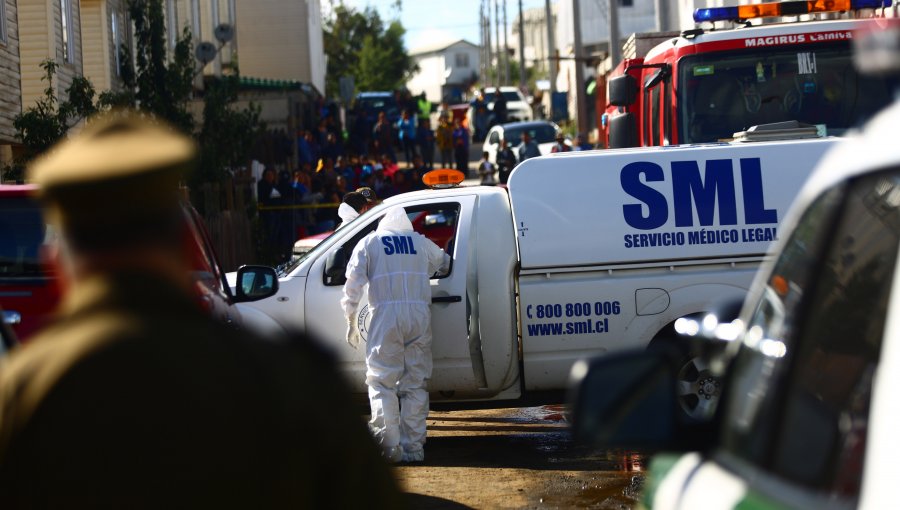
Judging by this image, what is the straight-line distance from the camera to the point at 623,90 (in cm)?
1329

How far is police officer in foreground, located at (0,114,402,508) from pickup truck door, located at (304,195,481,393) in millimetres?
7559

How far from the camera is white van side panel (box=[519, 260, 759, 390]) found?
978 cm

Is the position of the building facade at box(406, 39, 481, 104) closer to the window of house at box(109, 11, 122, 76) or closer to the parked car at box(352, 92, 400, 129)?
the parked car at box(352, 92, 400, 129)

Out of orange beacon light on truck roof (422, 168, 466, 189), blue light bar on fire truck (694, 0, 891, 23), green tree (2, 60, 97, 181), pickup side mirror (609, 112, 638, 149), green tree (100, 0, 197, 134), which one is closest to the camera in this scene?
orange beacon light on truck roof (422, 168, 466, 189)

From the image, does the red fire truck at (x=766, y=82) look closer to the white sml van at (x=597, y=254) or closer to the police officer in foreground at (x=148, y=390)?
the white sml van at (x=597, y=254)

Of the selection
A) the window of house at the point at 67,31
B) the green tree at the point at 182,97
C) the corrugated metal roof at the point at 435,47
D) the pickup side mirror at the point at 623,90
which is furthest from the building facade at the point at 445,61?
the pickup side mirror at the point at 623,90

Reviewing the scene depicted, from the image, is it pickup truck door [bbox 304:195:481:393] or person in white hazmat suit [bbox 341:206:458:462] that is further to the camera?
pickup truck door [bbox 304:195:481:393]

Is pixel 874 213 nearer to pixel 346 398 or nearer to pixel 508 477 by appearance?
pixel 346 398

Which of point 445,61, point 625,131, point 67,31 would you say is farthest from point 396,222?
point 445,61

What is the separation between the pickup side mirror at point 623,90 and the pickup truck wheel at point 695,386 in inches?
164

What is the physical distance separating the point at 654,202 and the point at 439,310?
1.73 metres

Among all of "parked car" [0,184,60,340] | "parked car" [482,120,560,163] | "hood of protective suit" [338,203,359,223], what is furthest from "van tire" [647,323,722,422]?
"parked car" [482,120,560,163]

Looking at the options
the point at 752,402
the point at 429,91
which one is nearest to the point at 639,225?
the point at 752,402

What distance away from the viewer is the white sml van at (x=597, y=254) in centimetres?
978
